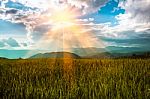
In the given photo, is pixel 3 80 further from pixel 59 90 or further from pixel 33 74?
pixel 59 90

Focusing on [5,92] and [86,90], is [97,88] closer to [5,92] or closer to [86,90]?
[86,90]

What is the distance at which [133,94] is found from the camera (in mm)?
7258

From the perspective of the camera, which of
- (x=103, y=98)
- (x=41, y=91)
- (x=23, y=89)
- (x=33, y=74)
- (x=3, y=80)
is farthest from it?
(x=33, y=74)

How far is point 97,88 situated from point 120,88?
58 cm

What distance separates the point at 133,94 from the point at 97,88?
3.35 ft

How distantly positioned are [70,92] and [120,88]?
1287 millimetres

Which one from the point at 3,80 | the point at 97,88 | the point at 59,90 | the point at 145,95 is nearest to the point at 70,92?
the point at 59,90

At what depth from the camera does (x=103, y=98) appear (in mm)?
6992

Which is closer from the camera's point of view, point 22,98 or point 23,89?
point 22,98

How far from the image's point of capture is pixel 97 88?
7898mm

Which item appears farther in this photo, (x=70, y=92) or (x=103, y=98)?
(x=70, y=92)

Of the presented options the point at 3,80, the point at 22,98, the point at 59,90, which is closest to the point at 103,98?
the point at 59,90

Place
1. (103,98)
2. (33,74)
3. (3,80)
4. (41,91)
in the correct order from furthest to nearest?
(33,74), (3,80), (41,91), (103,98)

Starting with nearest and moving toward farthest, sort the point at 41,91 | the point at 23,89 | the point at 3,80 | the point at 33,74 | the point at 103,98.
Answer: the point at 103,98 → the point at 41,91 → the point at 23,89 → the point at 3,80 → the point at 33,74
